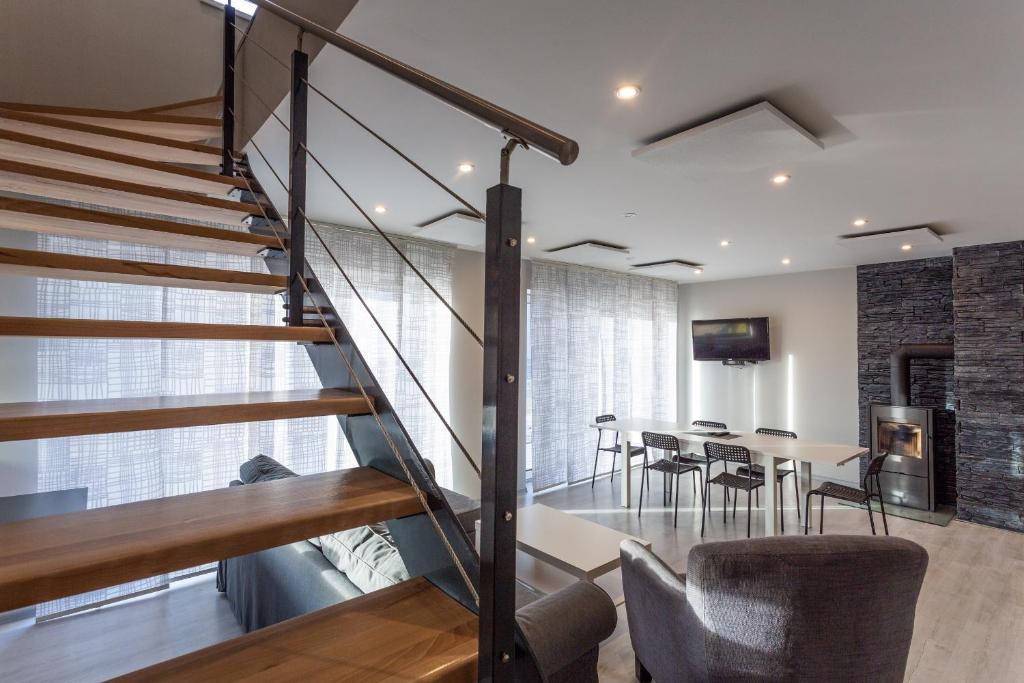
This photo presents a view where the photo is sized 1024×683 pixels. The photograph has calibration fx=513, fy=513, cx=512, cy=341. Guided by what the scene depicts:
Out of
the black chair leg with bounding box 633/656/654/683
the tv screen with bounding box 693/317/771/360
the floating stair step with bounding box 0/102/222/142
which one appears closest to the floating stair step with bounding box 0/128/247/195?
the floating stair step with bounding box 0/102/222/142

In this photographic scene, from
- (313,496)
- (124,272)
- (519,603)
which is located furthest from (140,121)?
(519,603)

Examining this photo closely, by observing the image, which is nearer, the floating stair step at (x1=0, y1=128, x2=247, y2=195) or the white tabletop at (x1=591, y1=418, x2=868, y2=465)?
the floating stair step at (x1=0, y1=128, x2=247, y2=195)

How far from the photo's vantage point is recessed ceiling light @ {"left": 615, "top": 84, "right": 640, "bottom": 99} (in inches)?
76.2

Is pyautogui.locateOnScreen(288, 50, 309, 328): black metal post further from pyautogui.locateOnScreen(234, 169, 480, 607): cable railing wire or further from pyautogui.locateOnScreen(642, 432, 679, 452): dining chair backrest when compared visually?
pyautogui.locateOnScreen(642, 432, 679, 452): dining chair backrest

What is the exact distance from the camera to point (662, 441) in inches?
190

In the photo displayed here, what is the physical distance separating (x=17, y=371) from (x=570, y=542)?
3.29m

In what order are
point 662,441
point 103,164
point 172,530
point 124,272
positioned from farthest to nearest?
point 662,441
point 103,164
point 124,272
point 172,530

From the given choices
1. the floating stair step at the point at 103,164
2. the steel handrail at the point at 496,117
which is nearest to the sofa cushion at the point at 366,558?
the steel handrail at the point at 496,117

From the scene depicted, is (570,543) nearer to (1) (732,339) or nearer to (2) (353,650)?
(2) (353,650)

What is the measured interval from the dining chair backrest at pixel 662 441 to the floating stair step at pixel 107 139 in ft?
13.4

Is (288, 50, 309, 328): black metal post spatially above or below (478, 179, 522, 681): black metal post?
above

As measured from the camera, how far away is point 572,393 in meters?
5.99

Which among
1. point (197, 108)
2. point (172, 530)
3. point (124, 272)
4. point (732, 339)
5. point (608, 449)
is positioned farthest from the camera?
point (732, 339)

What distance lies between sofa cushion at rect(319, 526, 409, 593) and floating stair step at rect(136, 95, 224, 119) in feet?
9.27
